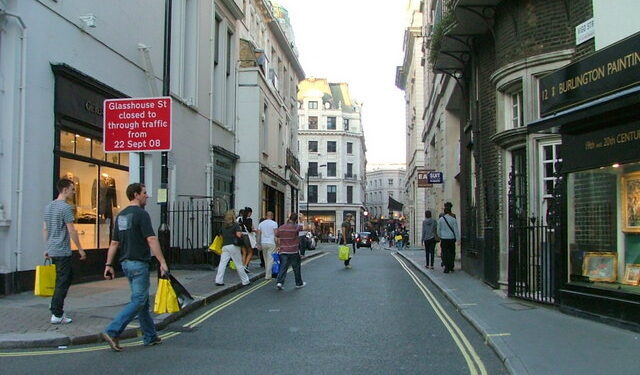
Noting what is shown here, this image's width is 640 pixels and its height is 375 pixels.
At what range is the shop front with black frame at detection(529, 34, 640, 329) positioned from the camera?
747cm

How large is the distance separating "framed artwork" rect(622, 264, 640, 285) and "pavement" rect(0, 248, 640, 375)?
674 mm

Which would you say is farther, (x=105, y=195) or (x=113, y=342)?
(x=105, y=195)

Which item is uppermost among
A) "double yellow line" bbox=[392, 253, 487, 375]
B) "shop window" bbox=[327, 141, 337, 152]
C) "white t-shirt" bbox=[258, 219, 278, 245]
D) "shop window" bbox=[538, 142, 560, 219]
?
"shop window" bbox=[327, 141, 337, 152]

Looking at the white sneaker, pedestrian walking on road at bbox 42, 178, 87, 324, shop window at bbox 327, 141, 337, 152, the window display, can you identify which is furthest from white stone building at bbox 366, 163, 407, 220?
pedestrian walking on road at bbox 42, 178, 87, 324

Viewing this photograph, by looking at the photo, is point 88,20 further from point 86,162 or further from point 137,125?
point 137,125

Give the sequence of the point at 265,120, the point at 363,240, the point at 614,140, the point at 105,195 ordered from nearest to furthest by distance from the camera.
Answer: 1. the point at 614,140
2. the point at 105,195
3. the point at 265,120
4. the point at 363,240

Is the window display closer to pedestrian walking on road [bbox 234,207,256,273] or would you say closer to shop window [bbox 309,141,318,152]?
pedestrian walking on road [bbox 234,207,256,273]

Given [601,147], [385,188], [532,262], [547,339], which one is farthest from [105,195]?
[385,188]

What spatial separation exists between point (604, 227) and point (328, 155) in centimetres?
7958

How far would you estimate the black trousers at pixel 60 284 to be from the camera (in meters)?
7.46

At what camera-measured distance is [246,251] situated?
1478 centimetres

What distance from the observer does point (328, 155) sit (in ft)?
288

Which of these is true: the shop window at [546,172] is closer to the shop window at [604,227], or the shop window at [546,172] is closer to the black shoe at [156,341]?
the shop window at [604,227]

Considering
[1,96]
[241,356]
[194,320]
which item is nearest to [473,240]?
[194,320]
